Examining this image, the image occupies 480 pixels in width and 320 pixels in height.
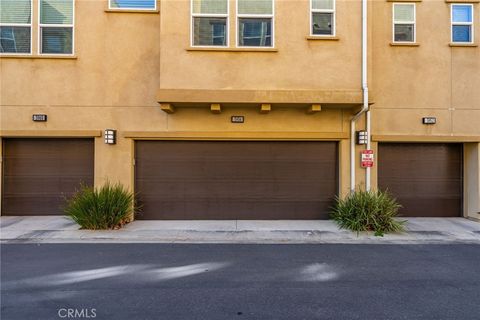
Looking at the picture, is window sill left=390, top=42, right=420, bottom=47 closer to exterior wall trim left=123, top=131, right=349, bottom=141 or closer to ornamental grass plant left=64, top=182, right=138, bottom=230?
exterior wall trim left=123, top=131, right=349, bottom=141

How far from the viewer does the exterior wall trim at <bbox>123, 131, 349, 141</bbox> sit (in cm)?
852

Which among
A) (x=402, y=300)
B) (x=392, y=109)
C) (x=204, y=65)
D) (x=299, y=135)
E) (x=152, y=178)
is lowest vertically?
(x=402, y=300)

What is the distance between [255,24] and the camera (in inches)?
324

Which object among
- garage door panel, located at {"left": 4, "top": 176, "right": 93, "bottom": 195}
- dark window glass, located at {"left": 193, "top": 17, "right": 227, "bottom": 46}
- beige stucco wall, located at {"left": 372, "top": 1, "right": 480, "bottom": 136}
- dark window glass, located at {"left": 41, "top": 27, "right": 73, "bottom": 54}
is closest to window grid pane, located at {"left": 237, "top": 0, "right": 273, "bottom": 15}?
dark window glass, located at {"left": 193, "top": 17, "right": 227, "bottom": 46}

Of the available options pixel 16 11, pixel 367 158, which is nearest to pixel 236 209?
pixel 367 158

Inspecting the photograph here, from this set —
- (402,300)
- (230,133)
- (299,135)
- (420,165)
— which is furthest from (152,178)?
(420,165)

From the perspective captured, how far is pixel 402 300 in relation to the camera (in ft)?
13.2

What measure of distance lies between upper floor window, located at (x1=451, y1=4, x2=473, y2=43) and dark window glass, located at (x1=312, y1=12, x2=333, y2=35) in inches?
151

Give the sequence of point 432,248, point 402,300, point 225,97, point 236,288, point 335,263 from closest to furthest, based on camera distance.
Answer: point 402,300
point 236,288
point 335,263
point 432,248
point 225,97

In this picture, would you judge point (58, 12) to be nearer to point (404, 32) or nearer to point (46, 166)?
point (46, 166)

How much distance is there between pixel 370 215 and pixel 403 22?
584 cm

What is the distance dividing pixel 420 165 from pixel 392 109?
1981 mm

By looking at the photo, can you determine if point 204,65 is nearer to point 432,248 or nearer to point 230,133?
point 230,133

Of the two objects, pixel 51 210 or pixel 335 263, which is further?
pixel 51 210
